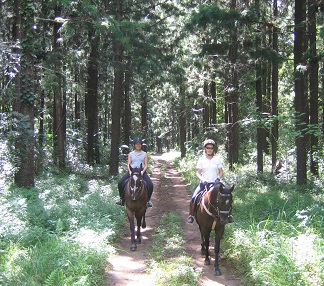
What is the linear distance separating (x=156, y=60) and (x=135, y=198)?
417 inches

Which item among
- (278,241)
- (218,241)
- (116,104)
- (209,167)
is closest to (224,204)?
(218,241)

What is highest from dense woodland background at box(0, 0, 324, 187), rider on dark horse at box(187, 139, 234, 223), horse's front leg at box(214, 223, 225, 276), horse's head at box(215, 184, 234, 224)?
dense woodland background at box(0, 0, 324, 187)

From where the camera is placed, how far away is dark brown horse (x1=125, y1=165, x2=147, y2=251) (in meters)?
8.48

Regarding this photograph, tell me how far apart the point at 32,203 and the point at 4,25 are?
482 inches

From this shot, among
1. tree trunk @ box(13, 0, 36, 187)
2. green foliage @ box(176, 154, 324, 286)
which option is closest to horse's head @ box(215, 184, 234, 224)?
green foliage @ box(176, 154, 324, 286)

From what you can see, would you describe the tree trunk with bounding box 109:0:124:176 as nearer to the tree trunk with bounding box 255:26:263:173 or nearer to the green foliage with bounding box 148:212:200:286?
the tree trunk with bounding box 255:26:263:173

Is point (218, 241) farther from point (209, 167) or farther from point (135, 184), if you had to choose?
point (135, 184)

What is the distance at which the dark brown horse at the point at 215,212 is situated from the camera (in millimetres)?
6375

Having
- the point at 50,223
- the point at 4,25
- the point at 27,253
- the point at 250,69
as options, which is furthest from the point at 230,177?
the point at 4,25

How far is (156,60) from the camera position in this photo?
17500 mm

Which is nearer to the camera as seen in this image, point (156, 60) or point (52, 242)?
→ point (52, 242)

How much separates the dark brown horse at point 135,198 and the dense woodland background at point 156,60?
15.5 ft

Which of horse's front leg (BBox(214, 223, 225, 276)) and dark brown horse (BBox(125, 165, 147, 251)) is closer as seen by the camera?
horse's front leg (BBox(214, 223, 225, 276))

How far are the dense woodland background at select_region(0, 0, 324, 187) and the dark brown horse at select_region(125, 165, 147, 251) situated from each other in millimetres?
4729
